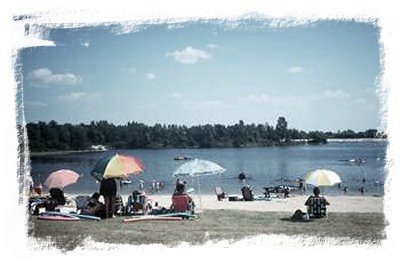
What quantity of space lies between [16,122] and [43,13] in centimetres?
169

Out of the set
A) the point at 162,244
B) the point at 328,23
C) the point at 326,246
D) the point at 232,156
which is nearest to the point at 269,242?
the point at 326,246

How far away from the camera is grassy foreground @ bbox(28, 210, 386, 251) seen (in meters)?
7.74

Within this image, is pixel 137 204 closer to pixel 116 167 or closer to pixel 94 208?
pixel 94 208

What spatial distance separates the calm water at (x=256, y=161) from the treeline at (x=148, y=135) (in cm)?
23

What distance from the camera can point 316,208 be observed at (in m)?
9.18

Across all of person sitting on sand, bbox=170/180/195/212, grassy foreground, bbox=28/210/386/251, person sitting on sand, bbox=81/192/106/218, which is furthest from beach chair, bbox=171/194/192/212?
person sitting on sand, bbox=81/192/106/218

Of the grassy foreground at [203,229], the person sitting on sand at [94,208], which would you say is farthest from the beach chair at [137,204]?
the grassy foreground at [203,229]

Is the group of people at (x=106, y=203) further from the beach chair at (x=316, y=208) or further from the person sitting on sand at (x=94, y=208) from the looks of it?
the beach chair at (x=316, y=208)

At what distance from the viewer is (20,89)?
8234 millimetres

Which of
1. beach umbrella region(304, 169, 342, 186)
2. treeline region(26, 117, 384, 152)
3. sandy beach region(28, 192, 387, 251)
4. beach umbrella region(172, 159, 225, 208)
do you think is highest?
treeline region(26, 117, 384, 152)

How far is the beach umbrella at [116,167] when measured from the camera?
9273 mm

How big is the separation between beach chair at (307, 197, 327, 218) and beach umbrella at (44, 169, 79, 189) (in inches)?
174

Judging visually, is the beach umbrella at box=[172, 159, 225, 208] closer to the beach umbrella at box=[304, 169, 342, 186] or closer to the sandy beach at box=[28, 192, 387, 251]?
the sandy beach at box=[28, 192, 387, 251]

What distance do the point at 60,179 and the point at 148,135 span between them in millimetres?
1847
